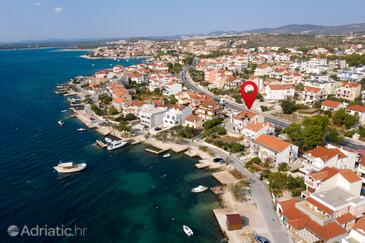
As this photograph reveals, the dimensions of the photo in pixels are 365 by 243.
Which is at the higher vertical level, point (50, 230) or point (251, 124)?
point (251, 124)

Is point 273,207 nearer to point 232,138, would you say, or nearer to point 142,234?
point 142,234

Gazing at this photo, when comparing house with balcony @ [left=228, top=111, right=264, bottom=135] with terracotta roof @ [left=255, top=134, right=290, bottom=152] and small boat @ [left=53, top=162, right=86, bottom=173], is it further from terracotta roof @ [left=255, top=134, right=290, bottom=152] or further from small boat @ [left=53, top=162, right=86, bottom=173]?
small boat @ [left=53, top=162, right=86, bottom=173]

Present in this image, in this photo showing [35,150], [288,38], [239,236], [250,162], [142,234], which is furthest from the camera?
[288,38]

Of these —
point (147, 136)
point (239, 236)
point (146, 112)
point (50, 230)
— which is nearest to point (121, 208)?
point (50, 230)

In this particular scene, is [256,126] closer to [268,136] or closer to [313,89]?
[268,136]

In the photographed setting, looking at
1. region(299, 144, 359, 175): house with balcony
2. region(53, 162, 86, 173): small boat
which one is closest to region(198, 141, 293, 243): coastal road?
region(299, 144, 359, 175): house with balcony

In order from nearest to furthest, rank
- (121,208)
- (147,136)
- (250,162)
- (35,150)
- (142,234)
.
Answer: (142,234)
(121,208)
(250,162)
(35,150)
(147,136)

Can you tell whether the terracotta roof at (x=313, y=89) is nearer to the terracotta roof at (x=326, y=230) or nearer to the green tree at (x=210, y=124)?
the green tree at (x=210, y=124)

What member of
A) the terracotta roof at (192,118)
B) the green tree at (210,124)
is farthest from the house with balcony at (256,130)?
the terracotta roof at (192,118)
